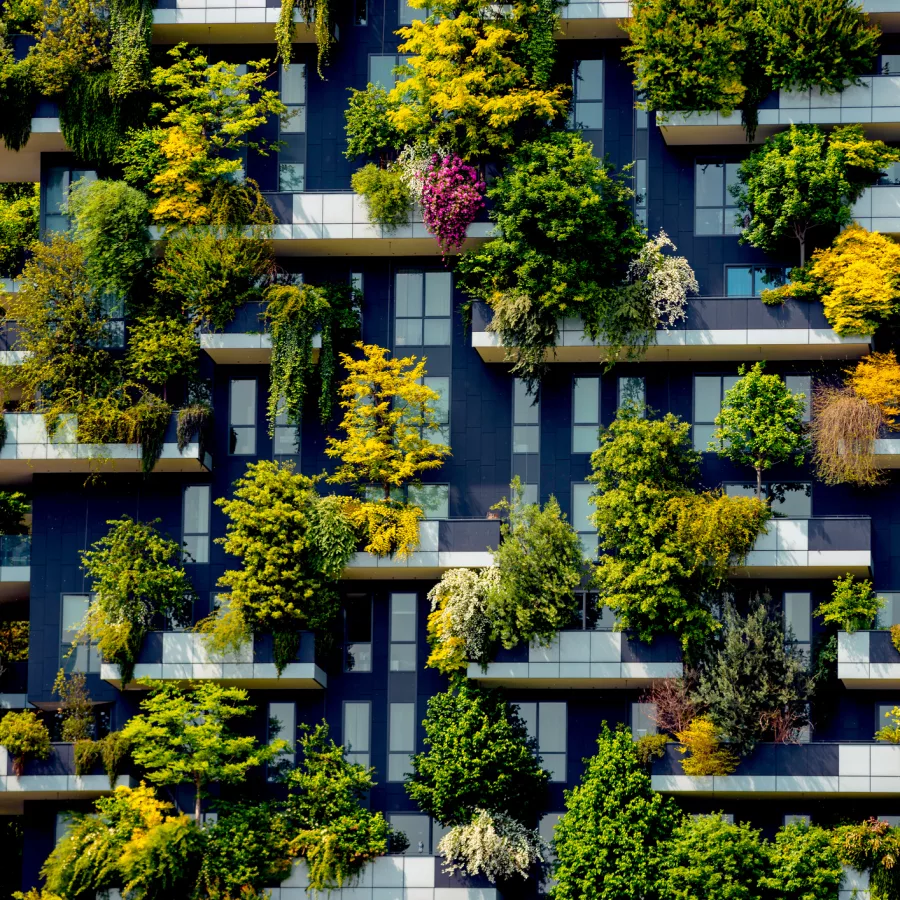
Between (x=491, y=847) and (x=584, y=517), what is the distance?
890cm

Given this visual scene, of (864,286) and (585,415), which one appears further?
(585,415)

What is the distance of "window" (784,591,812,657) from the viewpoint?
59.9 metres

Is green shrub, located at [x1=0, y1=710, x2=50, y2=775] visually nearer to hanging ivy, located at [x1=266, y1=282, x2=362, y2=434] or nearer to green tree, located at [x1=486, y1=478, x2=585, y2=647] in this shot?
hanging ivy, located at [x1=266, y1=282, x2=362, y2=434]

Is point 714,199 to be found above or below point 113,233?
above

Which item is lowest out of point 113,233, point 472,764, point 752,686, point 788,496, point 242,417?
point 472,764

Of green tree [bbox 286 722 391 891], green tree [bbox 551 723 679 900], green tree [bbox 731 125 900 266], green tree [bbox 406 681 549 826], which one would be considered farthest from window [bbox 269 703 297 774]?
green tree [bbox 731 125 900 266]

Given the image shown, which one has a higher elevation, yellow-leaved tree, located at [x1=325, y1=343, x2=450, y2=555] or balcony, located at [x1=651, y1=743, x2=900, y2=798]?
yellow-leaved tree, located at [x1=325, y1=343, x2=450, y2=555]

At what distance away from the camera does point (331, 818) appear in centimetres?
5812

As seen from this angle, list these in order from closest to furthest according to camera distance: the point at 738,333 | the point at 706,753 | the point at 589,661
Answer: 1. the point at 706,753
2. the point at 589,661
3. the point at 738,333

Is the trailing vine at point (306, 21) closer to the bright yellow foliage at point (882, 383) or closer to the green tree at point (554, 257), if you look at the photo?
the green tree at point (554, 257)

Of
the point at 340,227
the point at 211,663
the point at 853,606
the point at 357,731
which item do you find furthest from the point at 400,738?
the point at 340,227

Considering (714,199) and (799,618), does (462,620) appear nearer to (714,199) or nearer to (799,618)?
(799,618)

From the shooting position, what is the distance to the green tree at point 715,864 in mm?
54938

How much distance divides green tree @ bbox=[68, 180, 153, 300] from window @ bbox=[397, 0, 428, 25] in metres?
8.38
